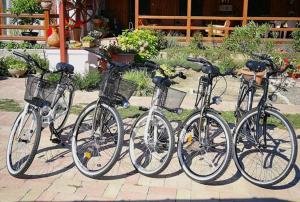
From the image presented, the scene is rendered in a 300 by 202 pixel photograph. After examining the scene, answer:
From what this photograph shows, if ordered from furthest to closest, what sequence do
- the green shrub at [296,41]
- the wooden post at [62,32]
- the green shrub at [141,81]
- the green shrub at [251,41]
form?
the green shrub at [296,41], the green shrub at [251,41], the wooden post at [62,32], the green shrub at [141,81]

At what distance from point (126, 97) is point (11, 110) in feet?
Result: 10.6

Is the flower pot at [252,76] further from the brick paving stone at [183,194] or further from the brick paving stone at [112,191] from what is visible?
the brick paving stone at [112,191]

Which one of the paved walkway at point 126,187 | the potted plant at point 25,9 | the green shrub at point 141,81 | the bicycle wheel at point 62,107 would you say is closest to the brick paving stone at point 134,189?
the paved walkway at point 126,187

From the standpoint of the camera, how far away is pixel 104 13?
64.3 feet

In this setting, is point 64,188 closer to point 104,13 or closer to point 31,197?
point 31,197

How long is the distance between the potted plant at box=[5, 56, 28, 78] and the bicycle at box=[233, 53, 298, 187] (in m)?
6.76

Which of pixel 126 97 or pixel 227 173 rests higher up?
pixel 126 97

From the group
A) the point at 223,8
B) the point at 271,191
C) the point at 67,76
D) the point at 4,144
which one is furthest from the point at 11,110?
the point at 223,8

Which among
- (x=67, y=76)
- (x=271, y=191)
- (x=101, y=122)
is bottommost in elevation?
(x=271, y=191)

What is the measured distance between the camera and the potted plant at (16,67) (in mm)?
10242

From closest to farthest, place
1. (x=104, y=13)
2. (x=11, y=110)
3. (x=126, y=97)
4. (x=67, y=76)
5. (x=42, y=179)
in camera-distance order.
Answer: (x=42, y=179) → (x=126, y=97) → (x=67, y=76) → (x=11, y=110) → (x=104, y=13)

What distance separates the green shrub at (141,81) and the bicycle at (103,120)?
388cm

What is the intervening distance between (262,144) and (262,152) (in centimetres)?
13

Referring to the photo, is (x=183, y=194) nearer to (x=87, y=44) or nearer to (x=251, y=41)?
(x=87, y=44)
